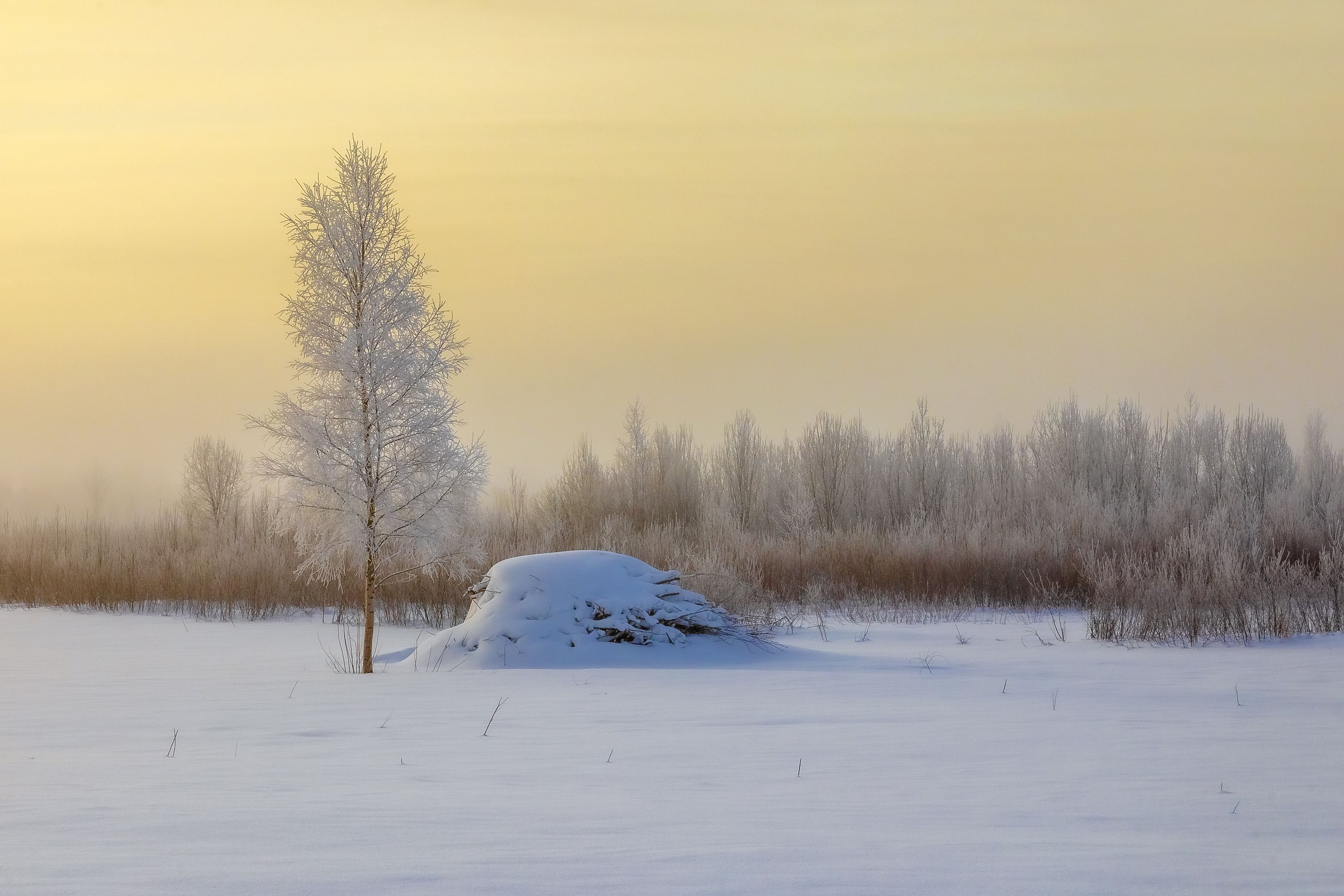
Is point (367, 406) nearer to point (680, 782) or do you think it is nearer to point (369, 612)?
point (369, 612)

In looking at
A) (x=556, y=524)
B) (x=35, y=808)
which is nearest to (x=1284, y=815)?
(x=35, y=808)

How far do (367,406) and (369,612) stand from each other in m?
1.91

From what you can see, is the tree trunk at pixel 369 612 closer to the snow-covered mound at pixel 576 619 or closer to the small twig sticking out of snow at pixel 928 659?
the snow-covered mound at pixel 576 619

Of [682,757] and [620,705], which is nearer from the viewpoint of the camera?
[682,757]

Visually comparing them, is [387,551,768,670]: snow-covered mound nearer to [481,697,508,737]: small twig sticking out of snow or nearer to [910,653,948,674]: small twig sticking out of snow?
[910,653,948,674]: small twig sticking out of snow

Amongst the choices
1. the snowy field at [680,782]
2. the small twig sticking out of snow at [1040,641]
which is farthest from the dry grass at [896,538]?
the snowy field at [680,782]

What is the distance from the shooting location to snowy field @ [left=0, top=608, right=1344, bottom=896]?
3.77 metres

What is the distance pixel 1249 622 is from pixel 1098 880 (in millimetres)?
10891

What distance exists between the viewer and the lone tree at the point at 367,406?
36.1 ft

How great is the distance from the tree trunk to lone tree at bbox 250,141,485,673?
18 millimetres

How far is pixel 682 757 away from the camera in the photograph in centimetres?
601

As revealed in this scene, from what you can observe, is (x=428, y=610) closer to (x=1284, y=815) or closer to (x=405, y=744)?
(x=405, y=744)

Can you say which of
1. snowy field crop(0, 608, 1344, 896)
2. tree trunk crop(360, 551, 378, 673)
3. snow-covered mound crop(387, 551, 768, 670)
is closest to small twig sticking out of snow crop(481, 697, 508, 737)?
snowy field crop(0, 608, 1344, 896)

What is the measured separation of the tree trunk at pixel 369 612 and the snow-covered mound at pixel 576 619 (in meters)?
0.45
